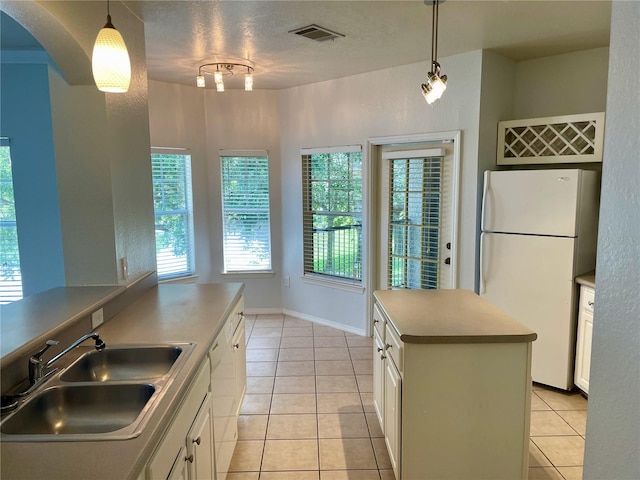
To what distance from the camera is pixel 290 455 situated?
8.37 feet

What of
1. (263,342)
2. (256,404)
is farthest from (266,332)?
(256,404)

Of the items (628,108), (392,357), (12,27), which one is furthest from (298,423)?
(12,27)

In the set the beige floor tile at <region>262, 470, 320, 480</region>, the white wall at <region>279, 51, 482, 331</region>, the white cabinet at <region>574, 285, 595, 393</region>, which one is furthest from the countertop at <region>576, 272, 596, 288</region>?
the beige floor tile at <region>262, 470, 320, 480</region>

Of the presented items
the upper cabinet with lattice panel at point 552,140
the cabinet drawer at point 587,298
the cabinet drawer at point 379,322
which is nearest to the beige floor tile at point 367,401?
the cabinet drawer at point 379,322

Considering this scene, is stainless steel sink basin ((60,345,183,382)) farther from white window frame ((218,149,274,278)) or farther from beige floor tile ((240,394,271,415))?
white window frame ((218,149,274,278))

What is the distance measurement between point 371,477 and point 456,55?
325 cm

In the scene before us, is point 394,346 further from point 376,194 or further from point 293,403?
point 376,194

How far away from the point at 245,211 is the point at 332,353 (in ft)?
6.77

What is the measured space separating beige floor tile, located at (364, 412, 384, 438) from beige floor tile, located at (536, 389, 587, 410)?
4.26ft

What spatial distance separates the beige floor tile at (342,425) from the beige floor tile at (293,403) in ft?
0.47

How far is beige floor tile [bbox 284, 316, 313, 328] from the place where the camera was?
4891 mm

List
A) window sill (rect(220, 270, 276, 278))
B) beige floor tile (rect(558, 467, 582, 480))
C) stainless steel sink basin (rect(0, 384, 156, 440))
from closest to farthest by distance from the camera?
1. stainless steel sink basin (rect(0, 384, 156, 440))
2. beige floor tile (rect(558, 467, 582, 480))
3. window sill (rect(220, 270, 276, 278))

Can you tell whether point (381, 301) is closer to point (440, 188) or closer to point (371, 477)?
point (371, 477)

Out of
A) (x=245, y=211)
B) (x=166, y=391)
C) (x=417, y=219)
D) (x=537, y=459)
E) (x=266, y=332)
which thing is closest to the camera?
(x=166, y=391)
